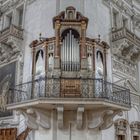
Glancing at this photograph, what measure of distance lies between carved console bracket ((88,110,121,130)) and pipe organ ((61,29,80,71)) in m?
1.60

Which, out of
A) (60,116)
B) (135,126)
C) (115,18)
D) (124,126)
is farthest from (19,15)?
(135,126)

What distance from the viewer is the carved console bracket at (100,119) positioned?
905cm

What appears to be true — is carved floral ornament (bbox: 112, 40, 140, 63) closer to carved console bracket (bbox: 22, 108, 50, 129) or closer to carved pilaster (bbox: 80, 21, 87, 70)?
carved pilaster (bbox: 80, 21, 87, 70)

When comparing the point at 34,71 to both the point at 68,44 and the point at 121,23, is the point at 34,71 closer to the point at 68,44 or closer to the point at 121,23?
the point at 68,44

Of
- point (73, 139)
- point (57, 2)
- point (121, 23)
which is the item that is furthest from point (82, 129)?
point (121, 23)

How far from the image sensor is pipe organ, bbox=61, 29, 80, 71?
914cm

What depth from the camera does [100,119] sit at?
357 inches

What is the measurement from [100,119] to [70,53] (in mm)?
2339

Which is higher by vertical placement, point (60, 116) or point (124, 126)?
point (60, 116)

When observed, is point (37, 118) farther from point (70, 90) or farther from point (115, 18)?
point (115, 18)

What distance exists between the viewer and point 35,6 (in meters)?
11.8

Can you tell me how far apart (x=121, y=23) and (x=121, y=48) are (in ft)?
5.68

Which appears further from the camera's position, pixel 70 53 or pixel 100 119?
pixel 70 53

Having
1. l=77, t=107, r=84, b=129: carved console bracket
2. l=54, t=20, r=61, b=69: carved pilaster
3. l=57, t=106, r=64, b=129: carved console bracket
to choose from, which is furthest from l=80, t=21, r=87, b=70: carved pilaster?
l=57, t=106, r=64, b=129: carved console bracket
